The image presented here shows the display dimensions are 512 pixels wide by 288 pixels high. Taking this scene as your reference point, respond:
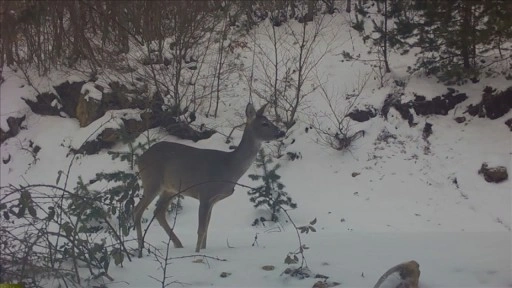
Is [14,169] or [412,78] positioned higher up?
[412,78]

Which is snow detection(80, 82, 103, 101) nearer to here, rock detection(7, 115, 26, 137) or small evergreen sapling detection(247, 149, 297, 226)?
rock detection(7, 115, 26, 137)

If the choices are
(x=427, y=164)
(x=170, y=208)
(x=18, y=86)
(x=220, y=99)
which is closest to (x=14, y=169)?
(x=18, y=86)

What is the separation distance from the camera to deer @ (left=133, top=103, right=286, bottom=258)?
11.0 ft

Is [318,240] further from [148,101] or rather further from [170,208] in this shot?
[148,101]

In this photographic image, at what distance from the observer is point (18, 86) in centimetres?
437

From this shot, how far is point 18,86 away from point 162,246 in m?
2.03

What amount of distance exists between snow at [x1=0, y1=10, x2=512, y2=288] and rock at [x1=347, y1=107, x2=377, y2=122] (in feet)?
0.26

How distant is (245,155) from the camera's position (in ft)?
11.5

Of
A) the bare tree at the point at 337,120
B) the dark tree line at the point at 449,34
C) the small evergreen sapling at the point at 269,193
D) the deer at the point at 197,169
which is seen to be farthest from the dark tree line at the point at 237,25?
the small evergreen sapling at the point at 269,193

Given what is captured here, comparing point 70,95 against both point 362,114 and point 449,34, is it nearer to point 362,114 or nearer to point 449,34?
point 362,114

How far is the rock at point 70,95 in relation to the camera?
499 centimetres

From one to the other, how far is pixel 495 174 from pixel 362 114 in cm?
158

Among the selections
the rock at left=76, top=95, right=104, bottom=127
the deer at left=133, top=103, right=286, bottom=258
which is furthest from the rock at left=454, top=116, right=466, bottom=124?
the rock at left=76, top=95, right=104, bottom=127

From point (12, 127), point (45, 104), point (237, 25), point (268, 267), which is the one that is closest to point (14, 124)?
point (12, 127)
